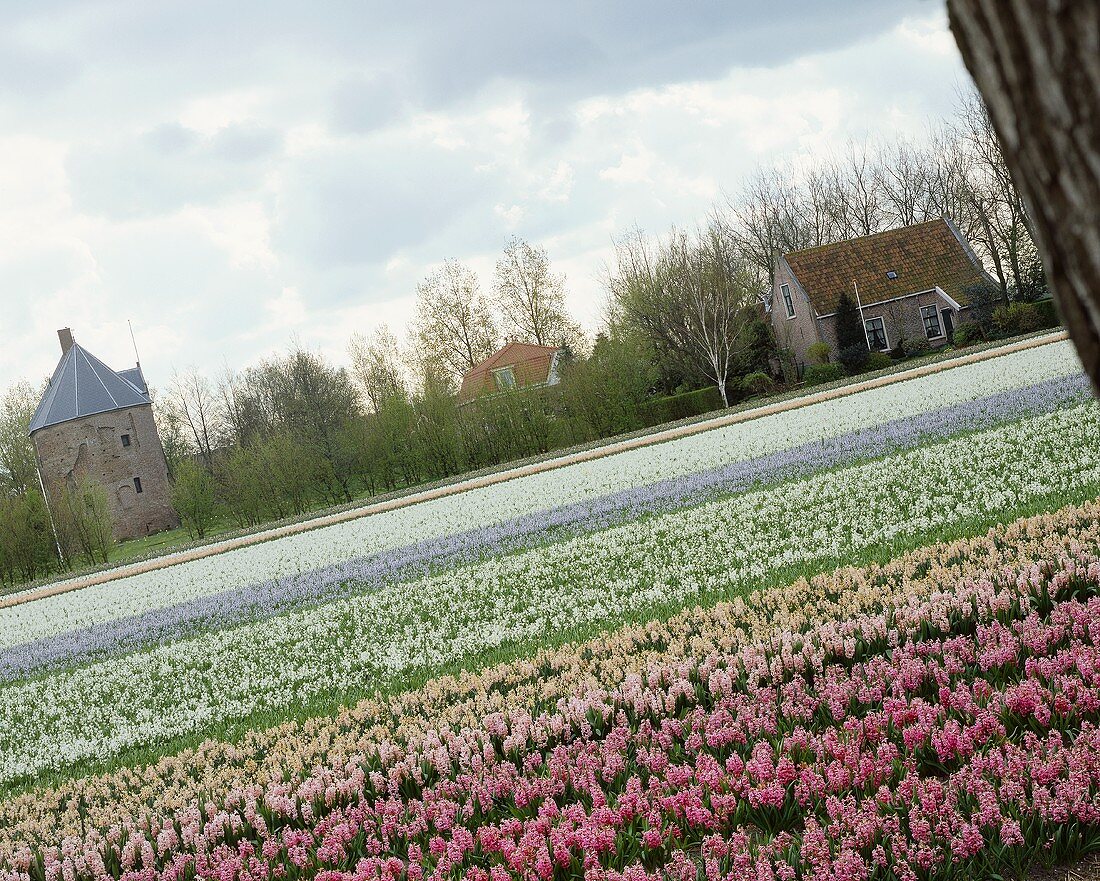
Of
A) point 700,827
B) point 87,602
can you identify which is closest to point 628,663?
point 700,827

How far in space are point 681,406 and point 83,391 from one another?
3930 centimetres

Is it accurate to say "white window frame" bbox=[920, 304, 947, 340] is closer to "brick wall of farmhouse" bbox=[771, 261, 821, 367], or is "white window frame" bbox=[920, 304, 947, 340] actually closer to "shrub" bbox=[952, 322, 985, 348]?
"brick wall of farmhouse" bbox=[771, 261, 821, 367]

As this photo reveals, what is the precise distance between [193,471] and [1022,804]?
4577 cm

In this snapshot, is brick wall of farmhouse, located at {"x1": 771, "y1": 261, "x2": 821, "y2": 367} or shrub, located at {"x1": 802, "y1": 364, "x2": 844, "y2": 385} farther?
brick wall of farmhouse, located at {"x1": 771, "y1": 261, "x2": 821, "y2": 367}

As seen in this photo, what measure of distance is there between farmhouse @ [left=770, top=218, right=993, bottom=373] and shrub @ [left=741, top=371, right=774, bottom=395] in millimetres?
4727

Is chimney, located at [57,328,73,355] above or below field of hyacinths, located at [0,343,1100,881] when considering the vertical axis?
above

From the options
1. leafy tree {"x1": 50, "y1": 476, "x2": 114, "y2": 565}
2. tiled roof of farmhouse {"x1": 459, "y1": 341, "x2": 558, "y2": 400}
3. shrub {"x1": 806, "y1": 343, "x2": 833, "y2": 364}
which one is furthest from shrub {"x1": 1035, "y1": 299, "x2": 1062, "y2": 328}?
leafy tree {"x1": 50, "y1": 476, "x2": 114, "y2": 565}

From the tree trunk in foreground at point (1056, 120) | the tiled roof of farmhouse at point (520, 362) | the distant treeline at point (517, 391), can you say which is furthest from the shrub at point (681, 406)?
the tree trunk in foreground at point (1056, 120)

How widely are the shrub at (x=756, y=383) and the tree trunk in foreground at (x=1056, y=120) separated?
45.8m

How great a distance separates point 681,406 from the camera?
44438 millimetres

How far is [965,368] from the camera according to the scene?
94.6 feet

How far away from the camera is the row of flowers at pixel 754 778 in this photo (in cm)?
361

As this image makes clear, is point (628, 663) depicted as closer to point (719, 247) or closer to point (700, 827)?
point (700, 827)

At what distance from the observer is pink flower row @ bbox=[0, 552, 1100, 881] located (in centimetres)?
362
